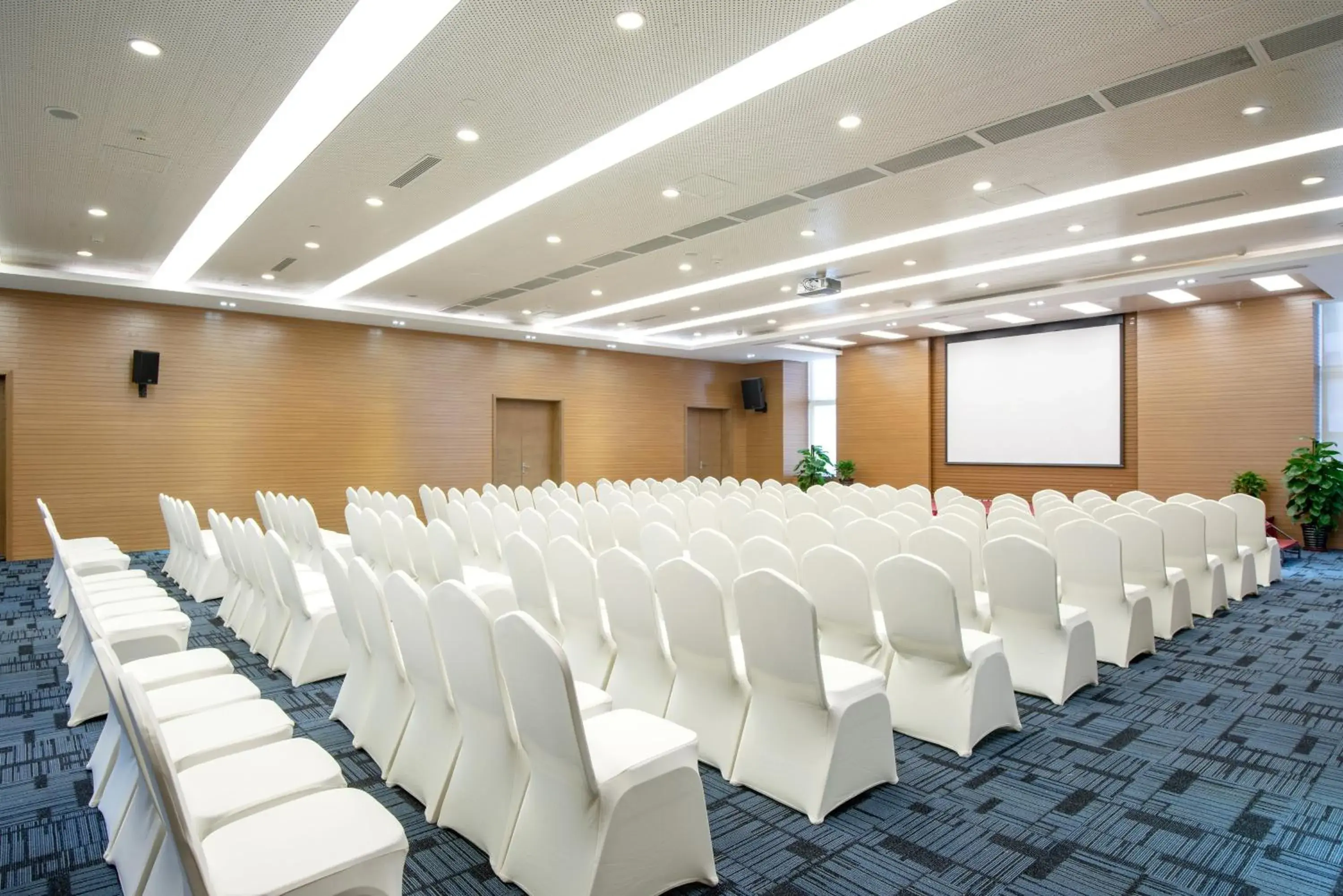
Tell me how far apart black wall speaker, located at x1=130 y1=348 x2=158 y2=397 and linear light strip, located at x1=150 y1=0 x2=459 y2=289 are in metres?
3.55

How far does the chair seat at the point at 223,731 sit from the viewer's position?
7.98 ft

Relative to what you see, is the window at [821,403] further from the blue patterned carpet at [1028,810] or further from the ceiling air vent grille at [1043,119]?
the blue patterned carpet at [1028,810]

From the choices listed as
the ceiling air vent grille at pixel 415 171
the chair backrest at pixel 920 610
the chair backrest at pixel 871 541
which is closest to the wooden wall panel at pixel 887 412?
the chair backrest at pixel 871 541

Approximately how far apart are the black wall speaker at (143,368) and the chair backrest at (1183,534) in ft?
40.6

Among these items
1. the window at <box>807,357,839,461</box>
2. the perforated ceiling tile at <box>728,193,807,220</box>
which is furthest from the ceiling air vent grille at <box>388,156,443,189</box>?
the window at <box>807,357,839,461</box>

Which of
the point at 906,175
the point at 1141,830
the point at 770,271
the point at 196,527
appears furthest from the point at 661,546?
the point at 770,271

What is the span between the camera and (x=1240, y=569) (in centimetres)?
721

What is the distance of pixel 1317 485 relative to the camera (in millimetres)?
10297

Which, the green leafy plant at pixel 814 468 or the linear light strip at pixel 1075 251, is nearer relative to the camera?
the linear light strip at pixel 1075 251

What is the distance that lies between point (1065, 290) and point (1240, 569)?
4.93 meters

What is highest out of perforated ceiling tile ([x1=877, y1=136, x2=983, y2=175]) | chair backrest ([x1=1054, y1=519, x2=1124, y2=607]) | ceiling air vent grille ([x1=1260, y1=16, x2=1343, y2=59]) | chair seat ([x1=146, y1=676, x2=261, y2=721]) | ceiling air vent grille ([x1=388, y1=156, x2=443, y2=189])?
ceiling air vent grille ([x1=1260, y1=16, x2=1343, y2=59])

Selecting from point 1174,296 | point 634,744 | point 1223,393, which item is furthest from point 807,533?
point 1223,393

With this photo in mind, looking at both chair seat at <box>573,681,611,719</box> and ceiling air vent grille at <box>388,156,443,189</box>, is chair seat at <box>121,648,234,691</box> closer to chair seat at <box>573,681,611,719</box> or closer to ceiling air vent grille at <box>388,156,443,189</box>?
chair seat at <box>573,681,611,719</box>

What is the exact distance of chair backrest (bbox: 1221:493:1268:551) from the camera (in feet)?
25.7
